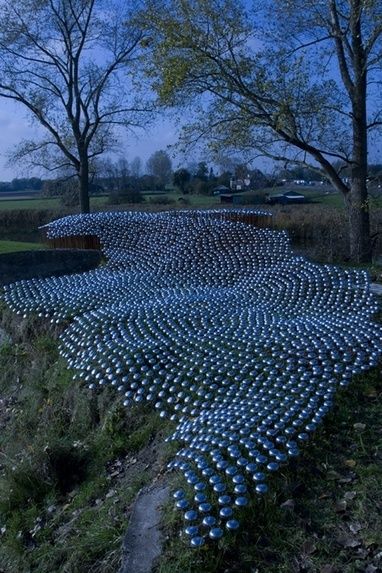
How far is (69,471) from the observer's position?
529 cm

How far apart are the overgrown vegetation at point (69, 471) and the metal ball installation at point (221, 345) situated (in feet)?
0.84

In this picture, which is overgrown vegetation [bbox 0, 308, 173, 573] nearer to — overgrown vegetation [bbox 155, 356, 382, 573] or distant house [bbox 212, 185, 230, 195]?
overgrown vegetation [bbox 155, 356, 382, 573]

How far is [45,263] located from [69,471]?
7913 mm

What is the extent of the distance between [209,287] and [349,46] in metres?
9.34

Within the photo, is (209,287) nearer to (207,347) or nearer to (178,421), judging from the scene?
(207,347)

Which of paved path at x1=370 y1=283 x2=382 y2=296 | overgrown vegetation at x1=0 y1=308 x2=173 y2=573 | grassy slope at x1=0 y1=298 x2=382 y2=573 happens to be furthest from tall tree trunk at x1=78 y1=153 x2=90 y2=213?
grassy slope at x1=0 y1=298 x2=382 y2=573

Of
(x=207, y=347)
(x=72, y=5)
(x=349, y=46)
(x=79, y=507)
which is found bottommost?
(x=79, y=507)

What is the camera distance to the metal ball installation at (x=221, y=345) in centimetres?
421

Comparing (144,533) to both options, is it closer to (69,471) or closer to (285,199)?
(69,471)

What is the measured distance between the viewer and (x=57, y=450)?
537 cm

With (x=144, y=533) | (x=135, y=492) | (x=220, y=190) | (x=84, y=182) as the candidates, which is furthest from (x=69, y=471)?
(x=220, y=190)

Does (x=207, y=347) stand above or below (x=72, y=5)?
below

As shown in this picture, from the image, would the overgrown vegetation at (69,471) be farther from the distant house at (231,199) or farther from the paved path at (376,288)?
the distant house at (231,199)

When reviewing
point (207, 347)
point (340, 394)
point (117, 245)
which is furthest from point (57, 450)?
point (117, 245)
